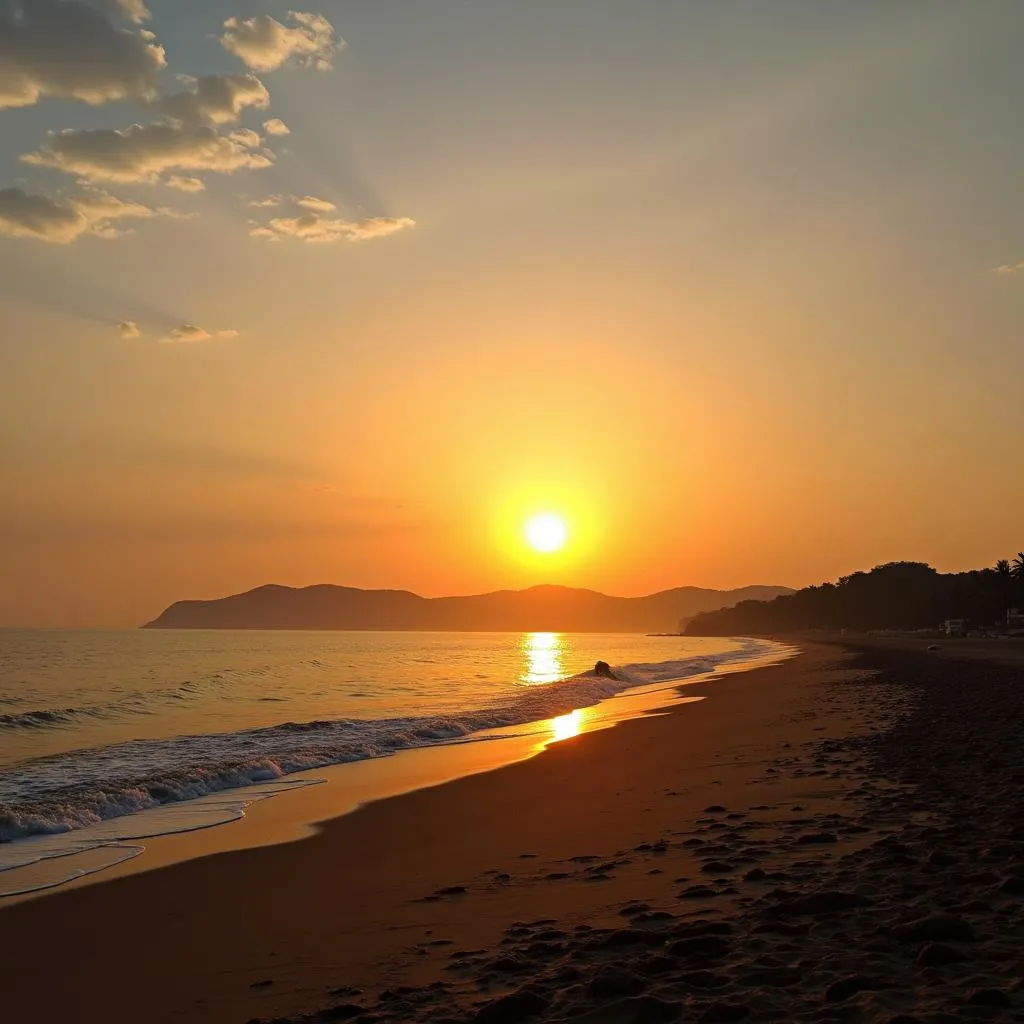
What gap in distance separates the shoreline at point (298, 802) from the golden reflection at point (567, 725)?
34 mm

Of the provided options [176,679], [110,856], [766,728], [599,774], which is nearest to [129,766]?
[110,856]

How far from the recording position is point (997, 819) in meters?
8.64

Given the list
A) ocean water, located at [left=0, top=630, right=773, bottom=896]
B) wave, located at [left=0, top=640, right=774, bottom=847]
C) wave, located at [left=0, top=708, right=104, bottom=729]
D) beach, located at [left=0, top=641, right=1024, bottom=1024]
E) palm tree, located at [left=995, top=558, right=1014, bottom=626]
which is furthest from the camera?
palm tree, located at [left=995, top=558, right=1014, bottom=626]

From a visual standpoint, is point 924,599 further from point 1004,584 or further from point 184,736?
point 184,736

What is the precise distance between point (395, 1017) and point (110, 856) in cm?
711

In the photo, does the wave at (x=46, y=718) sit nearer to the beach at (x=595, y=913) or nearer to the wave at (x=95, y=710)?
the wave at (x=95, y=710)

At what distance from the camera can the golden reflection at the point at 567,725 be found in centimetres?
2334

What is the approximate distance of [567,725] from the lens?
26.3 m

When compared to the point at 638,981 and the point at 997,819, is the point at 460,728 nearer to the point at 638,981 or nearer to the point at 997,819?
the point at 997,819

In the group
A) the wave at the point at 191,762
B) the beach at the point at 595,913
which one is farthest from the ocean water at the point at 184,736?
the beach at the point at 595,913

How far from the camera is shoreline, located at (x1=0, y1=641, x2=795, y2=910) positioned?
10.1m

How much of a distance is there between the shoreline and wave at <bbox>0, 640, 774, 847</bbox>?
44 cm

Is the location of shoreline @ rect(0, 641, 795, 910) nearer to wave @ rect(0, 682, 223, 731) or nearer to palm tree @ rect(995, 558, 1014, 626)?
wave @ rect(0, 682, 223, 731)

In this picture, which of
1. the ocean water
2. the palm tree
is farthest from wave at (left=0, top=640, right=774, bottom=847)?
the palm tree
